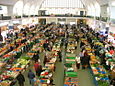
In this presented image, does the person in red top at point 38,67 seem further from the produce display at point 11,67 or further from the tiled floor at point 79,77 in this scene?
the produce display at point 11,67

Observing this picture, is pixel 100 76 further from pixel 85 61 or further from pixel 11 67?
pixel 11 67

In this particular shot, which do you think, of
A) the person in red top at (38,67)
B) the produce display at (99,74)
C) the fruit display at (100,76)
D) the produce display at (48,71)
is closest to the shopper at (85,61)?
the produce display at (99,74)

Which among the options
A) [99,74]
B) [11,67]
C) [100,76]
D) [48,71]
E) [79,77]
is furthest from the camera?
[11,67]

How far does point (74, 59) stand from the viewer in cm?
1567

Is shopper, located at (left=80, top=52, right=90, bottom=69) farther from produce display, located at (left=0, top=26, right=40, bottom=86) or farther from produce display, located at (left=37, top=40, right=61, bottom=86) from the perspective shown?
produce display, located at (left=0, top=26, right=40, bottom=86)

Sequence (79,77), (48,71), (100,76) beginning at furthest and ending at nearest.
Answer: (79,77) < (48,71) < (100,76)

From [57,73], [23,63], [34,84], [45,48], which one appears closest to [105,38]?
[45,48]

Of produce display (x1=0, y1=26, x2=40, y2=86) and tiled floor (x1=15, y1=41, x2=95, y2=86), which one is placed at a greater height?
produce display (x1=0, y1=26, x2=40, y2=86)

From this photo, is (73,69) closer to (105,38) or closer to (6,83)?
(6,83)

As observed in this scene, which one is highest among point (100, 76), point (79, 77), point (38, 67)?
point (38, 67)

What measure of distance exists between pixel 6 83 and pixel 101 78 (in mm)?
6426

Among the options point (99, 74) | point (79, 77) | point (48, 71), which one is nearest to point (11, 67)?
point (48, 71)

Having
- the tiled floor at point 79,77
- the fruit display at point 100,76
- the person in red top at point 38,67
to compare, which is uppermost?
the person in red top at point 38,67

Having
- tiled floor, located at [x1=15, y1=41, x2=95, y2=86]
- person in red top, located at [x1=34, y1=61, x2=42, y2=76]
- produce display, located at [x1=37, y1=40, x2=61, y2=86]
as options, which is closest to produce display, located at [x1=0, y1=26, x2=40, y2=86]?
tiled floor, located at [x1=15, y1=41, x2=95, y2=86]
